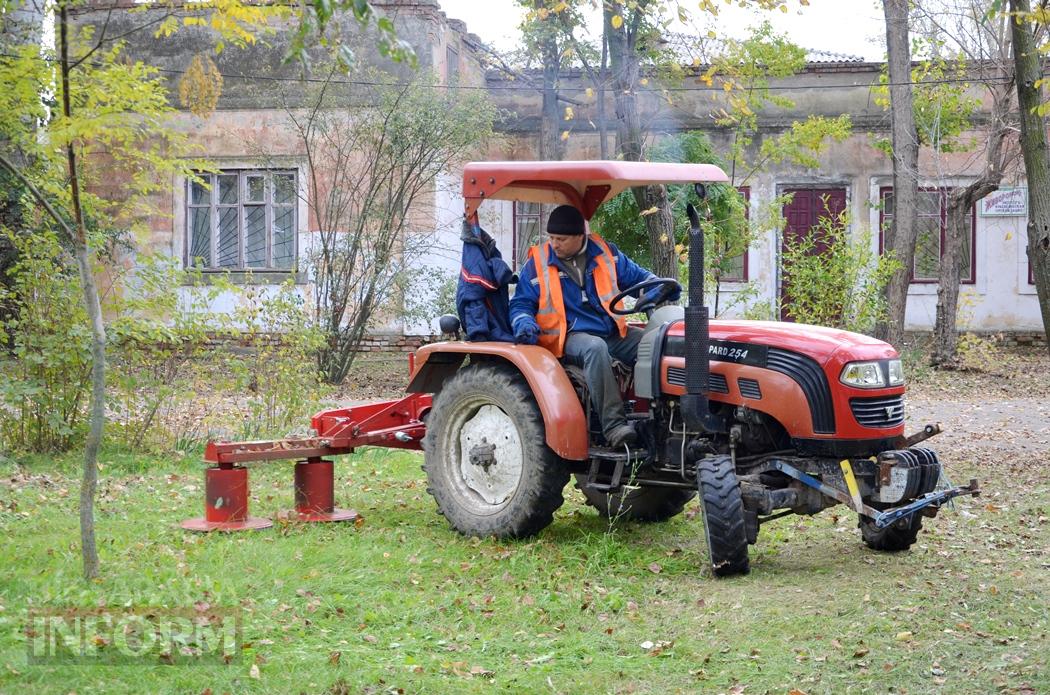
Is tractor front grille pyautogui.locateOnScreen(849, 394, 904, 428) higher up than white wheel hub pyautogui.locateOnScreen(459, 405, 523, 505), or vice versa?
tractor front grille pyautogui.locateOnScreen(849, 394, 904, 428)

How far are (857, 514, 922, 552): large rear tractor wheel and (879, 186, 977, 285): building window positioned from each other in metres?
14.8

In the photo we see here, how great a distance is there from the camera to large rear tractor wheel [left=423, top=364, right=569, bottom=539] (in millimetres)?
6836

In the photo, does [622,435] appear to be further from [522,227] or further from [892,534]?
[522,227]

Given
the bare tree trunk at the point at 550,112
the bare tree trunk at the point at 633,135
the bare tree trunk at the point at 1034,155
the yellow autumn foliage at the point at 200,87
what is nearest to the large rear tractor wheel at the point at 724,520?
the yellow autumn foliage at the point at 200,87

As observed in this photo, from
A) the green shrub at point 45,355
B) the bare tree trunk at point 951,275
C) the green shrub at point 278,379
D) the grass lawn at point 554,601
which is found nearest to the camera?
the grass lawn at point 554,601

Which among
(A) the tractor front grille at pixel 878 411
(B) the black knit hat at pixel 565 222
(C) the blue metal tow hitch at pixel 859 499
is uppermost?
(B) the black knit hat at pixel 565 222

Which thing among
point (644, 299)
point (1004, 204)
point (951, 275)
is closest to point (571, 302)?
point (644, 299)

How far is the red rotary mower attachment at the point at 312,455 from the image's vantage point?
727 cm

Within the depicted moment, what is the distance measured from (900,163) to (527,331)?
12.0m

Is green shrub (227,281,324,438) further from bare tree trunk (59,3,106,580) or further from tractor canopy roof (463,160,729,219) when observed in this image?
bare tree trunk (59,3,106,580)

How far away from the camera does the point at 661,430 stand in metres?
6.75

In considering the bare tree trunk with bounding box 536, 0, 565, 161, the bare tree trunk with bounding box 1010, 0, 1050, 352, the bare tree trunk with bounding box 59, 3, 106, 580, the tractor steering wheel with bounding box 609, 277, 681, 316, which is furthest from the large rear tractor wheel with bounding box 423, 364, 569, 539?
the bare tree trunk with bounding box 536, 0, 565, 161

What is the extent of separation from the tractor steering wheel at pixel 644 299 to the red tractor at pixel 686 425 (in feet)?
0.10

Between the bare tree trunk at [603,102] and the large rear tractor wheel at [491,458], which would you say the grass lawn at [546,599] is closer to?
the large rear tractor wheel at [491,458]
